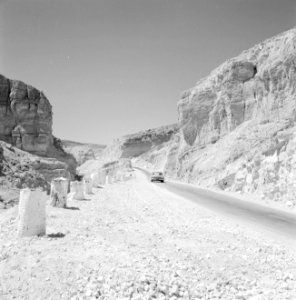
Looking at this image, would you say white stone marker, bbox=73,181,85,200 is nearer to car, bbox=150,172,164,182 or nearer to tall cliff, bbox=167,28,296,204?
tall cliff, bbox=167,28,296,204

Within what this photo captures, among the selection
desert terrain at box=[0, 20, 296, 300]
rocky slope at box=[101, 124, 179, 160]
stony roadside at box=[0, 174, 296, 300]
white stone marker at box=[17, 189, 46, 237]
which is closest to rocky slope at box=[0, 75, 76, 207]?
desert terrain at box=[0, 20, 296, 300]

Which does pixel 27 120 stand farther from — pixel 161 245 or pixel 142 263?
pixel 142 263

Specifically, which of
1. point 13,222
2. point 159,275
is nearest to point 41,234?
point 13,222

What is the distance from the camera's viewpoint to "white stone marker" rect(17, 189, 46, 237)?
7492 millimetres

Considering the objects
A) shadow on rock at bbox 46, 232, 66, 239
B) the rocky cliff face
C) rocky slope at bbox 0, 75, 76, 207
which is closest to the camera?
shadow on rock at bbox 46, 232, 66, 239

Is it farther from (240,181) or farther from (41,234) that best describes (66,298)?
(240,181)

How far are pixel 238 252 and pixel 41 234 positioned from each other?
169 inches

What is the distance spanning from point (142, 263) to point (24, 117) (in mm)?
69340

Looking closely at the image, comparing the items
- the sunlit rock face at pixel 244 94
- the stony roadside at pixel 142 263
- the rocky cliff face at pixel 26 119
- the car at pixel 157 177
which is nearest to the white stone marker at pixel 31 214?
the stony roadside at pixel 142 263

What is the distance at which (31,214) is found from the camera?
766cm

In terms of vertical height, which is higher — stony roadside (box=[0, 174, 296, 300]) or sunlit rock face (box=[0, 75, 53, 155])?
sunlit rock face (box=[0, 75, 53, 155])

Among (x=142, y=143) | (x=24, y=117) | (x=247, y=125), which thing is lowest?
(x=247, y=125)

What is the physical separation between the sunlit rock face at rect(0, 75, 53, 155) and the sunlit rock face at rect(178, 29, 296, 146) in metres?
29.5

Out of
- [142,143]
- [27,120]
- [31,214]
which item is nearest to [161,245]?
[31,214]
